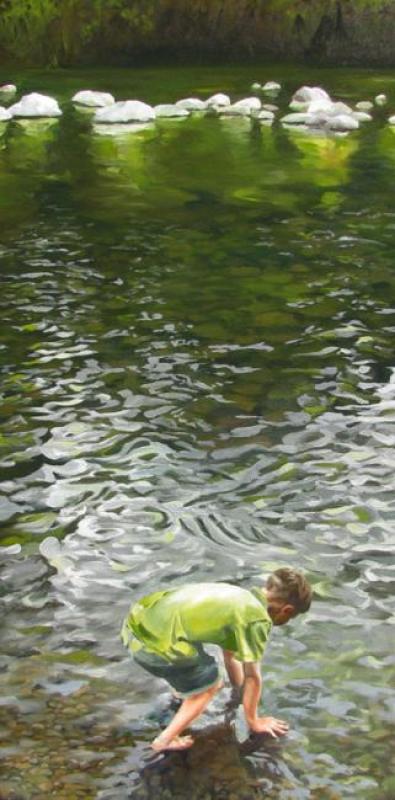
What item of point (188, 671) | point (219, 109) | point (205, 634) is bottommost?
point (219, 109)

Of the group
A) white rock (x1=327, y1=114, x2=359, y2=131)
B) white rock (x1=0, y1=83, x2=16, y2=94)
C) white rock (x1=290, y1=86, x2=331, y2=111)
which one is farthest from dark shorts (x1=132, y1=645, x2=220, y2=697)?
white rock (x1=0, y1=83, x2=16, y2=94)

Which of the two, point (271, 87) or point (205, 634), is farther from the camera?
point (271, 87)

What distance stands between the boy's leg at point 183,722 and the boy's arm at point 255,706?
161mm

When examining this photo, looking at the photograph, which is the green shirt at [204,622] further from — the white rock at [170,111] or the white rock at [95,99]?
the white rock at [95,99]

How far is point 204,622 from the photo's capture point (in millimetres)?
5344

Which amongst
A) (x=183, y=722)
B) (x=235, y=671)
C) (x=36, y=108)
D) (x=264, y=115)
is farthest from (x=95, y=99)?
(x=183, y=722)

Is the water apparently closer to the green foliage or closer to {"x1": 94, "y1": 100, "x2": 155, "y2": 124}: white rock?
{"x1": 94, "y1": 100, "x2": 155, "y2": 124}: white rock

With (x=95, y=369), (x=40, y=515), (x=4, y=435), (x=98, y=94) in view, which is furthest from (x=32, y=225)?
(x=98, y=94)

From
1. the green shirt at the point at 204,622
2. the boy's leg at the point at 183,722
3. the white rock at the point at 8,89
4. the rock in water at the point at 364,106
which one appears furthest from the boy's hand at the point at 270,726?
the white rock at the point at 8,89

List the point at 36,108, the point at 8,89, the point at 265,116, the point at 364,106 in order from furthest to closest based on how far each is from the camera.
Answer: the point at 8,89 < the point at 364,106 < the point at 265,116 < the point at 36,108

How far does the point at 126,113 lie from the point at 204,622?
67.5 feet

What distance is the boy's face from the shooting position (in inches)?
211

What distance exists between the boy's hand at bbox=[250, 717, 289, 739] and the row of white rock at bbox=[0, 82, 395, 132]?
64.0 feet

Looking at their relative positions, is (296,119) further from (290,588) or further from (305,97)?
(290,588)
